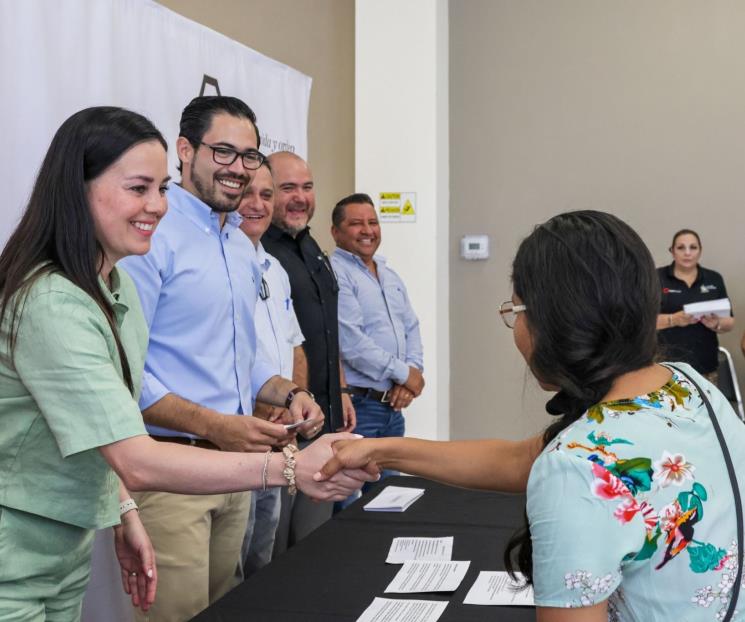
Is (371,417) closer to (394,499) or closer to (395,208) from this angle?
(394,499)

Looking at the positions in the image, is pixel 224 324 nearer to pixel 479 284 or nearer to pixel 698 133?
pixel 479 284

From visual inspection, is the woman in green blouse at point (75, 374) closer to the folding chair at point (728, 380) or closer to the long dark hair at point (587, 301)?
the long dark hair at point (587, 301)

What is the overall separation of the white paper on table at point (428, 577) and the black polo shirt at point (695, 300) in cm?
396

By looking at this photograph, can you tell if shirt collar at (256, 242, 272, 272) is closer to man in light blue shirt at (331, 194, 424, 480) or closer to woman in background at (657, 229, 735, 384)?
man in light blue shirt at (331, 194, 424, 480)

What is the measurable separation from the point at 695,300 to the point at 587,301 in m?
4.86

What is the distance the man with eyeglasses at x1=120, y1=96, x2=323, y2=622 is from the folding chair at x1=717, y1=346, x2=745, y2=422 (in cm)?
400

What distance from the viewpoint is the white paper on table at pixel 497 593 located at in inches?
68.1

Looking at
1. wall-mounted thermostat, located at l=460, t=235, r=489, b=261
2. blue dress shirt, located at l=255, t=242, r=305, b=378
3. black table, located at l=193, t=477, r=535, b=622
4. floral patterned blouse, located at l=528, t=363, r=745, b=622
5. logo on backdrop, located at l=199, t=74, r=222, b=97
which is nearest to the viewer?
floral patterned blouse, located at l=528, t=363, r=745, b=622

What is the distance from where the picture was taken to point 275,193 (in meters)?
3.55

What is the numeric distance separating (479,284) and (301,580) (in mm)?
4690

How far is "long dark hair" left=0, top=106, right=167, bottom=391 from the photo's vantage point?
140cm

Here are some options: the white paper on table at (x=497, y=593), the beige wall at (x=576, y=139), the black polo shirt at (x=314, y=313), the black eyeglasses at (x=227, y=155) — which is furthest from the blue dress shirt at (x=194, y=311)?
the beige wall at (x=576, y=139)

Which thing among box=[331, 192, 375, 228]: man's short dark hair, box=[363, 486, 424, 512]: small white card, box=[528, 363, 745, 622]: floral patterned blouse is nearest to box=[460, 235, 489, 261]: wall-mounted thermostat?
box=[331, 192, 375, 228]: man's short dark hair

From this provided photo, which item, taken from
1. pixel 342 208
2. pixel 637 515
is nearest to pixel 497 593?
pixel 637 515
